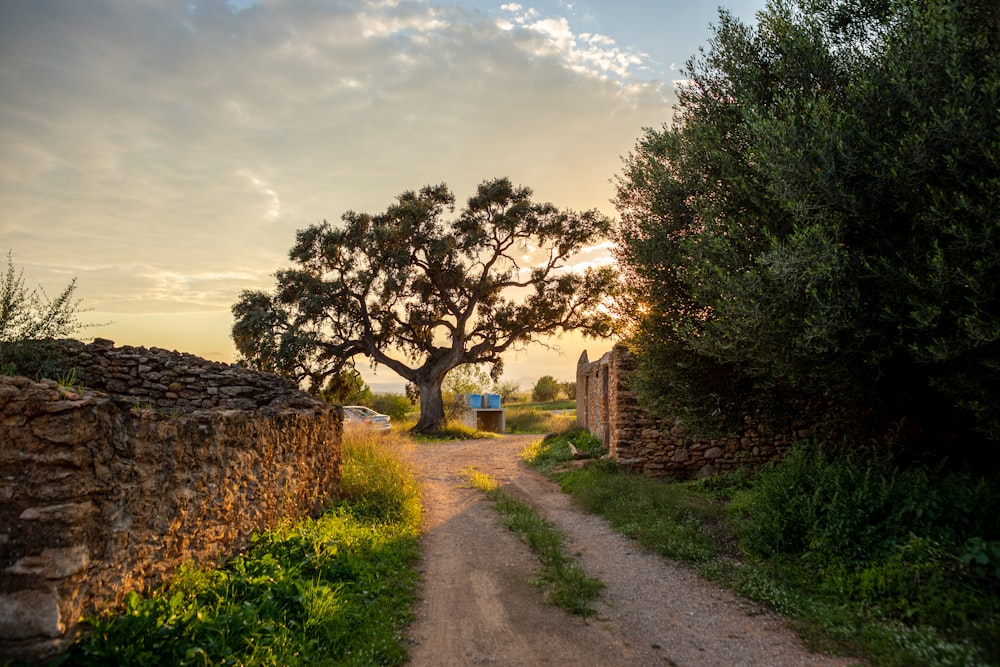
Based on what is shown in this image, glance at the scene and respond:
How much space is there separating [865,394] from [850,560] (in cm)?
287

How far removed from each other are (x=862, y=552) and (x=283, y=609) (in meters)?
6.75

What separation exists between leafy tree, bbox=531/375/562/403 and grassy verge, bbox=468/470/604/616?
4347 centimetres

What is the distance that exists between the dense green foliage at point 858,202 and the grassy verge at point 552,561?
4010 mm

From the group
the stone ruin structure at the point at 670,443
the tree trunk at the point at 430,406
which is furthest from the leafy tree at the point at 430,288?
the stone ruin structure at the point at 670,443

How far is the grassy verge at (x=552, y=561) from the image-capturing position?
21.8ft

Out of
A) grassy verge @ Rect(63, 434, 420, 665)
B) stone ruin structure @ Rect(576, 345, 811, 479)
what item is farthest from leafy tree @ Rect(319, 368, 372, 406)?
grassy verge @ Rect(63, 434, 420, 665)

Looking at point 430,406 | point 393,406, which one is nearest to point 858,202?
point 430,406

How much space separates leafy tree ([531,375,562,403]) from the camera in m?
55.7

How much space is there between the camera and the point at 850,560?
6.82 m

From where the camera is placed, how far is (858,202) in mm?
6887

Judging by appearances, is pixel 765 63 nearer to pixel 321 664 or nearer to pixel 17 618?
pixel 321 664

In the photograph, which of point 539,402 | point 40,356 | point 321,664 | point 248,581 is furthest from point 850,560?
point 539,402

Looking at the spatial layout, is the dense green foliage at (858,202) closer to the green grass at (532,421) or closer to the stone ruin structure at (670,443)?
the stone ruin structure at (670,443)

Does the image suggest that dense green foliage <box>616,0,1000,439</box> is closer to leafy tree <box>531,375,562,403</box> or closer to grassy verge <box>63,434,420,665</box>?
grassy verge <box>63,434,420,665</box>
